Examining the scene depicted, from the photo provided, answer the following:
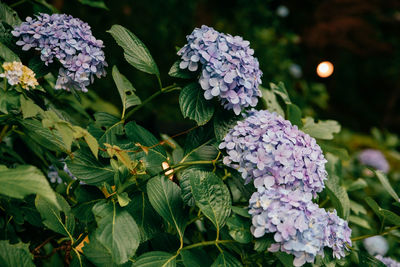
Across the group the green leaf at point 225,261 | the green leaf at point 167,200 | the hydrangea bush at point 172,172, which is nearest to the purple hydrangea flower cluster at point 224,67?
the hydrangea bush at point 172,172

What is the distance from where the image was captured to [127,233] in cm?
81

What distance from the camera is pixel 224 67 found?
937 millimetres

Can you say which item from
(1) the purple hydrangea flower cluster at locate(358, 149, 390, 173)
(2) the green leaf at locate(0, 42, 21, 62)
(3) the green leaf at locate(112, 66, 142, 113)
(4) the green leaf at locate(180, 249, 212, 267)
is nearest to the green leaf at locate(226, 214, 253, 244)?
(4) the green leaf at locate(180, 249, 212, 267)

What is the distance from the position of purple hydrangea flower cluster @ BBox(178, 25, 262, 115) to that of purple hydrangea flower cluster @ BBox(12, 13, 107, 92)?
0.23 m

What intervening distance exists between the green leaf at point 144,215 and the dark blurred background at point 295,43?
4.02 ft

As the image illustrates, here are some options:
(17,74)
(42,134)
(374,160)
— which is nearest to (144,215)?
(42,134)

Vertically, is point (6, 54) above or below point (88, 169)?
above

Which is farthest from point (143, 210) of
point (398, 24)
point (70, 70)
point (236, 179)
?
point (398, 24)

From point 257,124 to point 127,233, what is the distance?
1.24 feet

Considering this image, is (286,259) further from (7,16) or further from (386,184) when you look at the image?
(7,16)

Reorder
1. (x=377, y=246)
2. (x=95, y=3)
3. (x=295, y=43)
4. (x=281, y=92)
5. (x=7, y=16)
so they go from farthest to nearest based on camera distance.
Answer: (x=295, y=43)
(x=377, y=246)
(x=95, y=3)
(x=281, y=92)
(x=7, y=16)

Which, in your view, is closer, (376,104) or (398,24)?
(398,24)

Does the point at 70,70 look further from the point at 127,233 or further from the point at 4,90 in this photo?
the point at 127,233

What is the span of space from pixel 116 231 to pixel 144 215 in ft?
0.46
